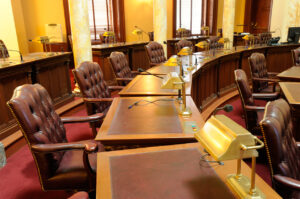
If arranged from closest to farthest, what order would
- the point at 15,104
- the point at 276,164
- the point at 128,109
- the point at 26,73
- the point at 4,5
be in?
the point at 276,164
the point at 15,104
the point at 128,109
the point at 26,73
the point at 4,5

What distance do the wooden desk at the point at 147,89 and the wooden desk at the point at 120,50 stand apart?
2.65 m

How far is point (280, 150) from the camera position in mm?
1473

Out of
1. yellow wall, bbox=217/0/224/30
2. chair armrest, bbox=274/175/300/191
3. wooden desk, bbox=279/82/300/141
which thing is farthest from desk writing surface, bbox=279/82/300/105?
yellow wall, bbox=217/0/224/30

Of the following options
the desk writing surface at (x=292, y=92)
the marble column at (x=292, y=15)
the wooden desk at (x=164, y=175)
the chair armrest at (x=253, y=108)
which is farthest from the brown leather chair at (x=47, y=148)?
the marble column at (x=292, y=15)

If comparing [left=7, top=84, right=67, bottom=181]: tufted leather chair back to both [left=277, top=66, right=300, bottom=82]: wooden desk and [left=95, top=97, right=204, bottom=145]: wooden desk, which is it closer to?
[left=95, top=97, right=204, bottom=145]: wooden desk

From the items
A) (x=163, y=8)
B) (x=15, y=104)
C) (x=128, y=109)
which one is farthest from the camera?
(x=163, y=8)

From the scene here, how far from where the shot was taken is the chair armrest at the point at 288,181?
1379 mm

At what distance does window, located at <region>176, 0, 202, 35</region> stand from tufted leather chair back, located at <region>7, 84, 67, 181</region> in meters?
9.70

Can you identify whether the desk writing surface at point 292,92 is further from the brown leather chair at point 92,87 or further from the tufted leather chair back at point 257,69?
the brown leather chair at point 92,87

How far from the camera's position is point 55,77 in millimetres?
4488

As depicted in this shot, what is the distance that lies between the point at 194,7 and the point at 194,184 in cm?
1115

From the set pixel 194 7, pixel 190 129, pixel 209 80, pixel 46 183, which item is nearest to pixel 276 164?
pixel 190 129

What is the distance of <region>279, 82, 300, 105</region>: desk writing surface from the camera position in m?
2.46

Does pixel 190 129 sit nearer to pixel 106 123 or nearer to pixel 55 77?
pixel 106 123
